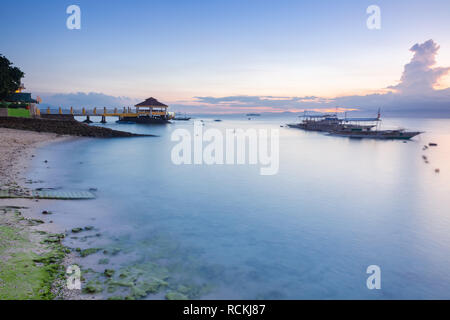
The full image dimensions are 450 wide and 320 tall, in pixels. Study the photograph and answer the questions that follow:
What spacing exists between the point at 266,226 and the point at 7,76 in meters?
42.2

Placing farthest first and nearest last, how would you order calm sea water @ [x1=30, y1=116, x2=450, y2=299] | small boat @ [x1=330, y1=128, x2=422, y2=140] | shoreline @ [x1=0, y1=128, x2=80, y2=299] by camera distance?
small boat @ [x1=330, y1=128, x2=422, y2=140]
calm sea water @ [x1=30, y1=116, x2=450, y2=299]
shoreline @ [x1=0, y1=128, x2=80, y2=299]

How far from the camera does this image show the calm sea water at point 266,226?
268 inches

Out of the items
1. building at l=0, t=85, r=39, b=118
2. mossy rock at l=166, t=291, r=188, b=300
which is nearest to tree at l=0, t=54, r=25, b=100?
building at l=0, t=85, r=39, b=118

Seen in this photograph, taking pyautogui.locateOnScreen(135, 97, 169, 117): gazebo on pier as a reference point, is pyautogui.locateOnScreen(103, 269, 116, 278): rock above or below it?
below

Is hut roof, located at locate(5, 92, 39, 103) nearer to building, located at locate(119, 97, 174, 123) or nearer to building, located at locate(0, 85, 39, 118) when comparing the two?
building, located at locate(0, 85, 39, 118)

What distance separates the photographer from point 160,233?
9.09 m

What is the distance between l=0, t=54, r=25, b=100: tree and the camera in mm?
34975

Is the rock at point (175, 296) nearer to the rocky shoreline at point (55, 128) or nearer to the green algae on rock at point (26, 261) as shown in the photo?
the green algae on rock at point (26, 261)

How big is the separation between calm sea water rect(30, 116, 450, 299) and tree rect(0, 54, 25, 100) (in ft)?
77.7
